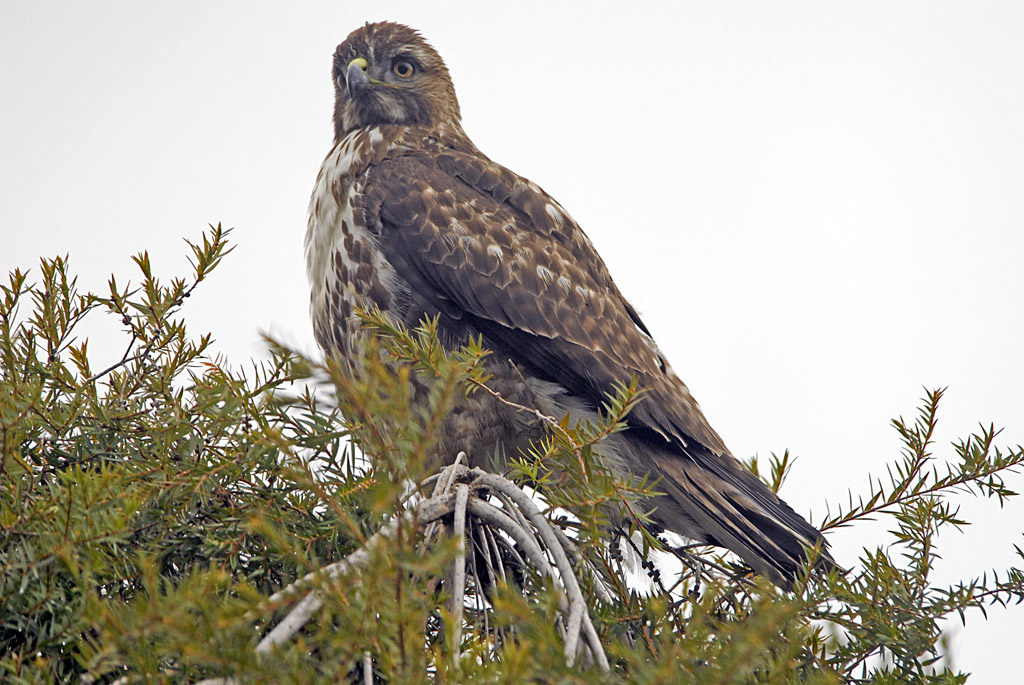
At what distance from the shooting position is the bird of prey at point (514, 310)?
3049 millimetres

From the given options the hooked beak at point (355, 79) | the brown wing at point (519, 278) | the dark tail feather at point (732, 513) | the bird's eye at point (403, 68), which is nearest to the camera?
the dark tail feather at point (732, 513)

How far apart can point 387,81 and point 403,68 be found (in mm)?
133

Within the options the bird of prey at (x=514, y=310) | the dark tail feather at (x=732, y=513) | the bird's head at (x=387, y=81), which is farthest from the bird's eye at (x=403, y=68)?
the dark tail feather at (x=732, y=513)

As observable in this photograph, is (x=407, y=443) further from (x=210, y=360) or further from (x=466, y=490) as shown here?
(x=210, y=360)

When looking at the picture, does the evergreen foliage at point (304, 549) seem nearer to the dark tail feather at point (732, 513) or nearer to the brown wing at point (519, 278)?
the dark tail feather at point (732, 513)

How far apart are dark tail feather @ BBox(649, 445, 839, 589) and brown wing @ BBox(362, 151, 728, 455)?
0.09 metres

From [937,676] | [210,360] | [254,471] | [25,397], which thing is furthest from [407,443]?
[937,676]

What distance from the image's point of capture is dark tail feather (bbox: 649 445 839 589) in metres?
2.67

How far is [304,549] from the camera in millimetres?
1439

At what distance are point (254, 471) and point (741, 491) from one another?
1.94 metres

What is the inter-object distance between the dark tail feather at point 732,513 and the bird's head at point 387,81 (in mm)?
2151

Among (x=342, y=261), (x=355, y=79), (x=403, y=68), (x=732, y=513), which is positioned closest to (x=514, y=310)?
(x=342, y=261)

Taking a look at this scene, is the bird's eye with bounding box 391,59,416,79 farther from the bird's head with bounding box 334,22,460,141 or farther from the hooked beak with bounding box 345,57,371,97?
the hooked beak with bounding box 345,57,371,97

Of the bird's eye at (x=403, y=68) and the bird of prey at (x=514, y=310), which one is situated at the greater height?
the bird's eye at (x=403, y=68)
